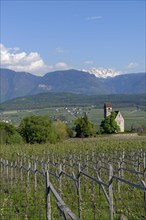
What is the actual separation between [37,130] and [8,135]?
3.96m

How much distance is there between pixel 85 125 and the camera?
234ft

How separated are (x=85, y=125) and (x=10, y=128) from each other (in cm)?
1331

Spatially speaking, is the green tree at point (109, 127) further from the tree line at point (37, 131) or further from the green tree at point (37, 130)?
the green tree at point (37, 130)

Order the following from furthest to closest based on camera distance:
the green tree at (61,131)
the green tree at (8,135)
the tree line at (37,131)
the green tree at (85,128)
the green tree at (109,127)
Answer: the green tree at (109,127), the green tree at (85,128), the green tree at (61,131), the tree line at (37,131), the green tree at (8,135)

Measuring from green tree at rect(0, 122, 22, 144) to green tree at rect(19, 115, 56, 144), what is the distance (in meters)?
1.93

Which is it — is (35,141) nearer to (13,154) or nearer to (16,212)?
(13,154)

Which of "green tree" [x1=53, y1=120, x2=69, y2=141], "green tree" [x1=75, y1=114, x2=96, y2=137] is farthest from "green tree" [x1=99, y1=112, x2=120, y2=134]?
"green tree" [x1=53, y1=120, x2=69, y2=141]

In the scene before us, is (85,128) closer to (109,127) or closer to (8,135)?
(109,127)

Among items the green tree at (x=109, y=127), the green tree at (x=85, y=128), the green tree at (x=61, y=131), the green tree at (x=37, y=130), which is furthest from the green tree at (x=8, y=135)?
the green tree at (x=109, y=127)

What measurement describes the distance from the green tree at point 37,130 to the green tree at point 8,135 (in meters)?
1.93

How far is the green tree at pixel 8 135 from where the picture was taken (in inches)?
2174

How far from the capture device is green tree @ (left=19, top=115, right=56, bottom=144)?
195ft

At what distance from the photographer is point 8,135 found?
60469 millimetres

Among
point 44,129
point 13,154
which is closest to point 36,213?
point 13,154
